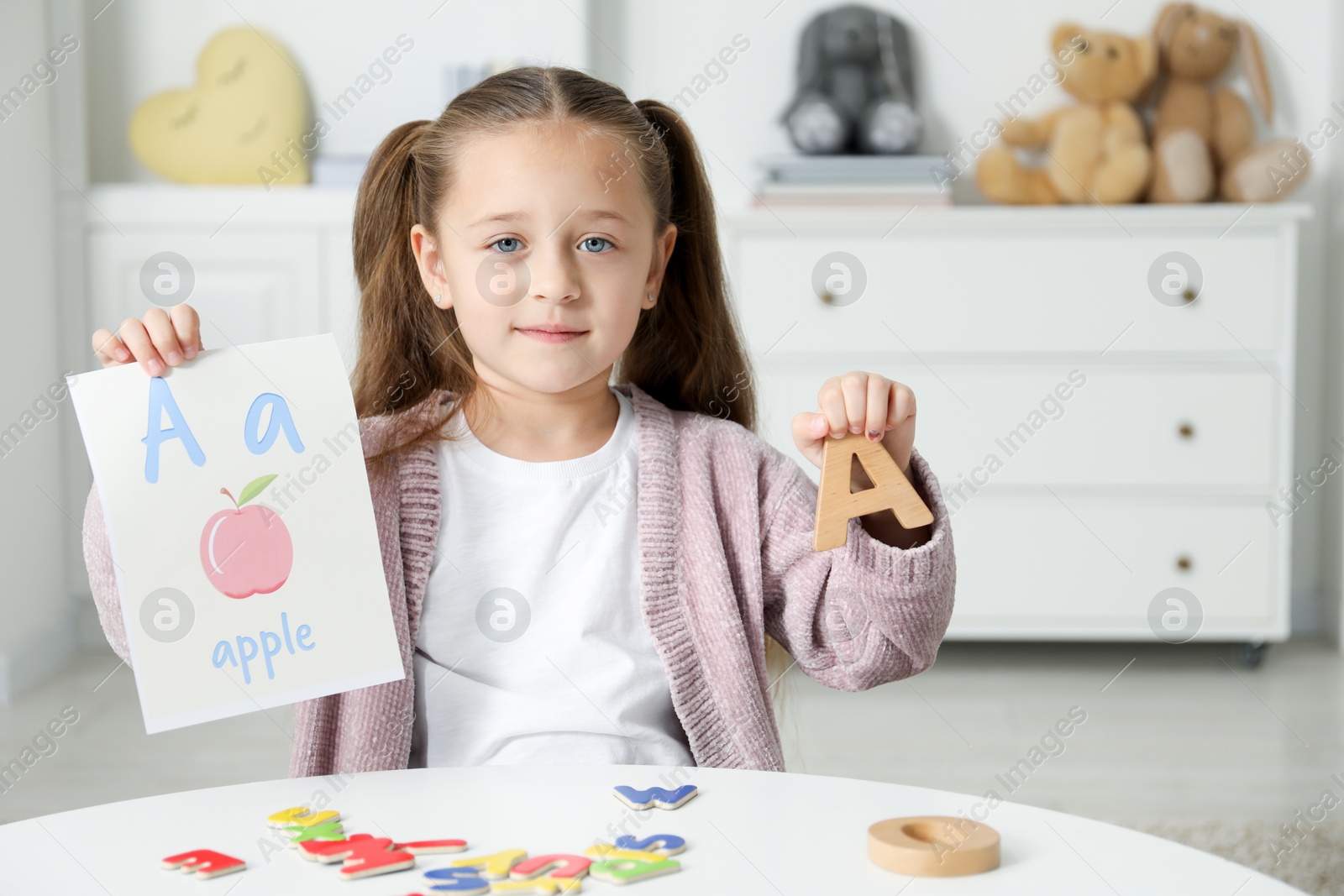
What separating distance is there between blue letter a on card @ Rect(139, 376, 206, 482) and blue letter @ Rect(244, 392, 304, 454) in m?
0.03

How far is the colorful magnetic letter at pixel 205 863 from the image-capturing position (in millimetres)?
504

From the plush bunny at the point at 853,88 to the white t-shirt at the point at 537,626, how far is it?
154 centimetres

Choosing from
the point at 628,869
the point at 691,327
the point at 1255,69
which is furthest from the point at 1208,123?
the point at 628,869

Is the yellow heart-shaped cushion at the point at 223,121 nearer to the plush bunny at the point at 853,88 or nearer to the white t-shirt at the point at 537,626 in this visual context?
the plush bunny at the point at 853,88

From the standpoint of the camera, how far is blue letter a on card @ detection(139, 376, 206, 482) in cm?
67

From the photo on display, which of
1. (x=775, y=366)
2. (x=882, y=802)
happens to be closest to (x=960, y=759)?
(x=775, y=366)

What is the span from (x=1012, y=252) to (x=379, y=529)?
1615mm

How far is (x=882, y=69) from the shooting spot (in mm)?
2490

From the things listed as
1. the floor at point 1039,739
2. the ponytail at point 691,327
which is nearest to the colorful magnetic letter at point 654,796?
the ponytail at point 691,327

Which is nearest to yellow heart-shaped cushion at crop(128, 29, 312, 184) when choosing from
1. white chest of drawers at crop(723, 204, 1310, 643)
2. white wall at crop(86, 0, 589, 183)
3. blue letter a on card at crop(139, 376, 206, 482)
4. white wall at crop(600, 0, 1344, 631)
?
white wall at crop(86, 0, 589, 183)

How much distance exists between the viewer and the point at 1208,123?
2.43m

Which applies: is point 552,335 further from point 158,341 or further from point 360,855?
point 360,855

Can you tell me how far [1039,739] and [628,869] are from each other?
62.5 inches

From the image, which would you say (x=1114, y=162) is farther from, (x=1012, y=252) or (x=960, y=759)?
(x=960, y=759)
